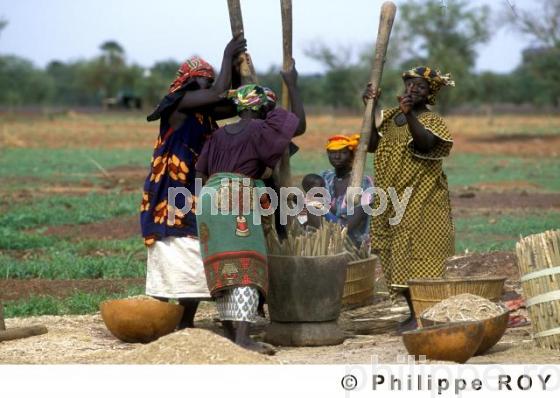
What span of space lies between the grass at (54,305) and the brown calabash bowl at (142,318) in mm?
1485

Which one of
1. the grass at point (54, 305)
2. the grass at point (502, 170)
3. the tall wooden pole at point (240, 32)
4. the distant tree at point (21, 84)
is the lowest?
the grass at point (54, 305)

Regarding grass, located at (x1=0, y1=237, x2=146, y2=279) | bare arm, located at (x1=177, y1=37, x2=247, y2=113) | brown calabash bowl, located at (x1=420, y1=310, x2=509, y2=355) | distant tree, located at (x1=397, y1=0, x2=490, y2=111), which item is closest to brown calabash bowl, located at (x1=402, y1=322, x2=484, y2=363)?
brown calabash bowl, located at (x1=420, y1=310, x2=509, y2=355)

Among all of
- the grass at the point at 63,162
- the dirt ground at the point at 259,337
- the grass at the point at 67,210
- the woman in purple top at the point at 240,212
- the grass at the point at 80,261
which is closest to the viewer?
the dirt ground at the point at 259,337

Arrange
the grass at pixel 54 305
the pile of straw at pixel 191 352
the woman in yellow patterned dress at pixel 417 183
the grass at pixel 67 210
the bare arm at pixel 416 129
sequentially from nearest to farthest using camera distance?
the pile of straw at pixel 191 352 → the bare arm at pixel 416 129 → the woman in yellow patterned dress at pixel 417 183 → the grass at pixel 54 305 → the grass at pixel 67 210

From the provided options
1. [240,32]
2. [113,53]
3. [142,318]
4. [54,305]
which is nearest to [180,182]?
[142,318]

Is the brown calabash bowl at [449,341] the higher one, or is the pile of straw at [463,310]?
the pile of straw at [463,310]

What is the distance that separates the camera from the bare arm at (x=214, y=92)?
21.1 feet

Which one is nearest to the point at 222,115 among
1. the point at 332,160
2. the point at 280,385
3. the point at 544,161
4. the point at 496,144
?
the point at 332,160

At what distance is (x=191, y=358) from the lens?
538cm

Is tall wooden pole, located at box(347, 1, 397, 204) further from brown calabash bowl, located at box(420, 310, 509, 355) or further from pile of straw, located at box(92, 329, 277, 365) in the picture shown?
pile of straw, located at box(92, 329, 277, 365)

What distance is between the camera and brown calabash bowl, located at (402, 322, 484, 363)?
564 centimetres

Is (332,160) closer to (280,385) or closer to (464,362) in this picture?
(464,362)

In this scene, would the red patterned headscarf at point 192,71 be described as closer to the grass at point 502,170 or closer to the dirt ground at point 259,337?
the dirt ground at point 259,337

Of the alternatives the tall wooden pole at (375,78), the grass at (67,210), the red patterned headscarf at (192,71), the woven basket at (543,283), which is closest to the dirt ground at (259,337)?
the woven basket at (543,283)
